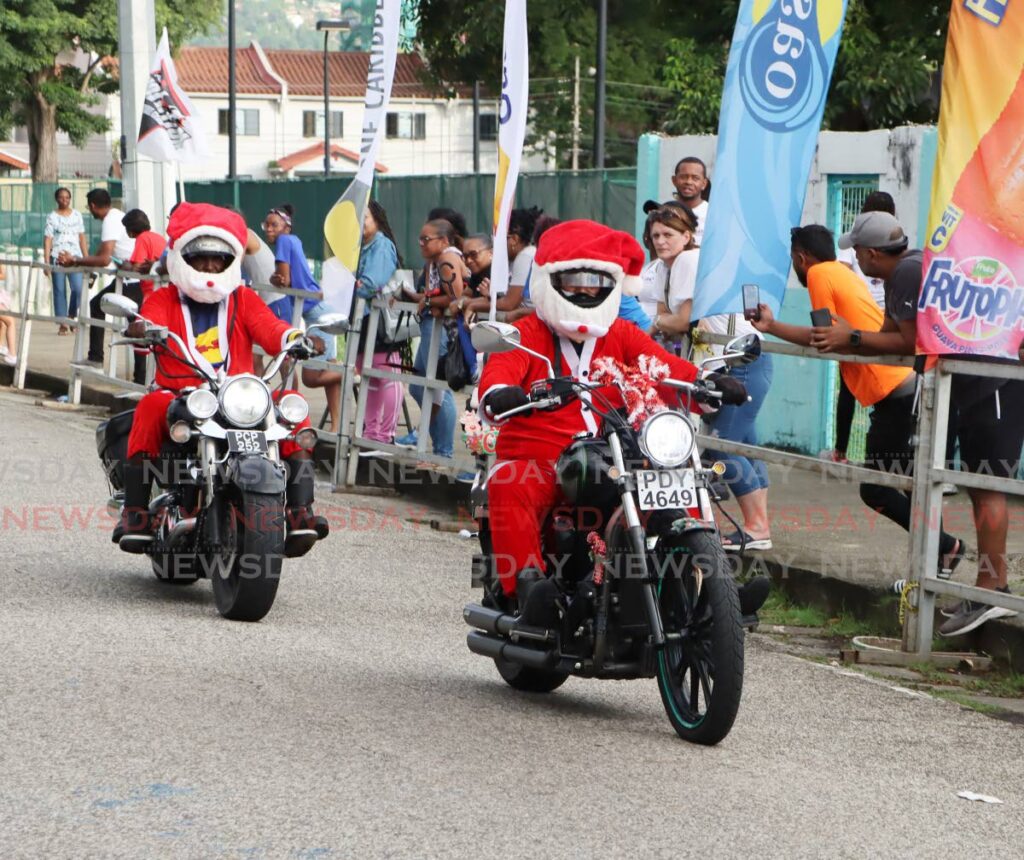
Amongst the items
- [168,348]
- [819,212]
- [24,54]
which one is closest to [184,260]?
[168,348]

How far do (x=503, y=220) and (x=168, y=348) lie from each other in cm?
260

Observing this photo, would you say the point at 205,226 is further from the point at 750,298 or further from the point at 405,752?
the point at 405,752

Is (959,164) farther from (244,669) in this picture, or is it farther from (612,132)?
(612,132)

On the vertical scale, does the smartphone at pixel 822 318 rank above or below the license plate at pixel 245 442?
above

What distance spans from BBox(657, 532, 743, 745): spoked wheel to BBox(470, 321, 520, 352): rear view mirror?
0.90m

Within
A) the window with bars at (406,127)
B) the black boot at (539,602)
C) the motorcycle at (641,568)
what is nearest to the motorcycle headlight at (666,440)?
the motorcycle at (641,568)

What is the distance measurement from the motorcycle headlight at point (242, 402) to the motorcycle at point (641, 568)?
1.94 m

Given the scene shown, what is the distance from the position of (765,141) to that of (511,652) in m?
3.55

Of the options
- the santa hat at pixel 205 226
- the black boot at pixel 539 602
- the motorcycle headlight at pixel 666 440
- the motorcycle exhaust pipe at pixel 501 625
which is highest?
the santa hat at pixel 205 226

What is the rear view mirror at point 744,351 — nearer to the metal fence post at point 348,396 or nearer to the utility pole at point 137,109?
the metal fence post at point 348,396

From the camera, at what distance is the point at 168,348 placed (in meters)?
8.38

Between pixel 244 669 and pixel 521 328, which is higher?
pixel 521 328

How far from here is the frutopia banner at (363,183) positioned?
11.8m

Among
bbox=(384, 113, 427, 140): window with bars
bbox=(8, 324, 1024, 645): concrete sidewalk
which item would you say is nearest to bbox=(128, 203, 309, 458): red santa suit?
bbox=(8, 324, 1024, 645): concrete sidewalk
